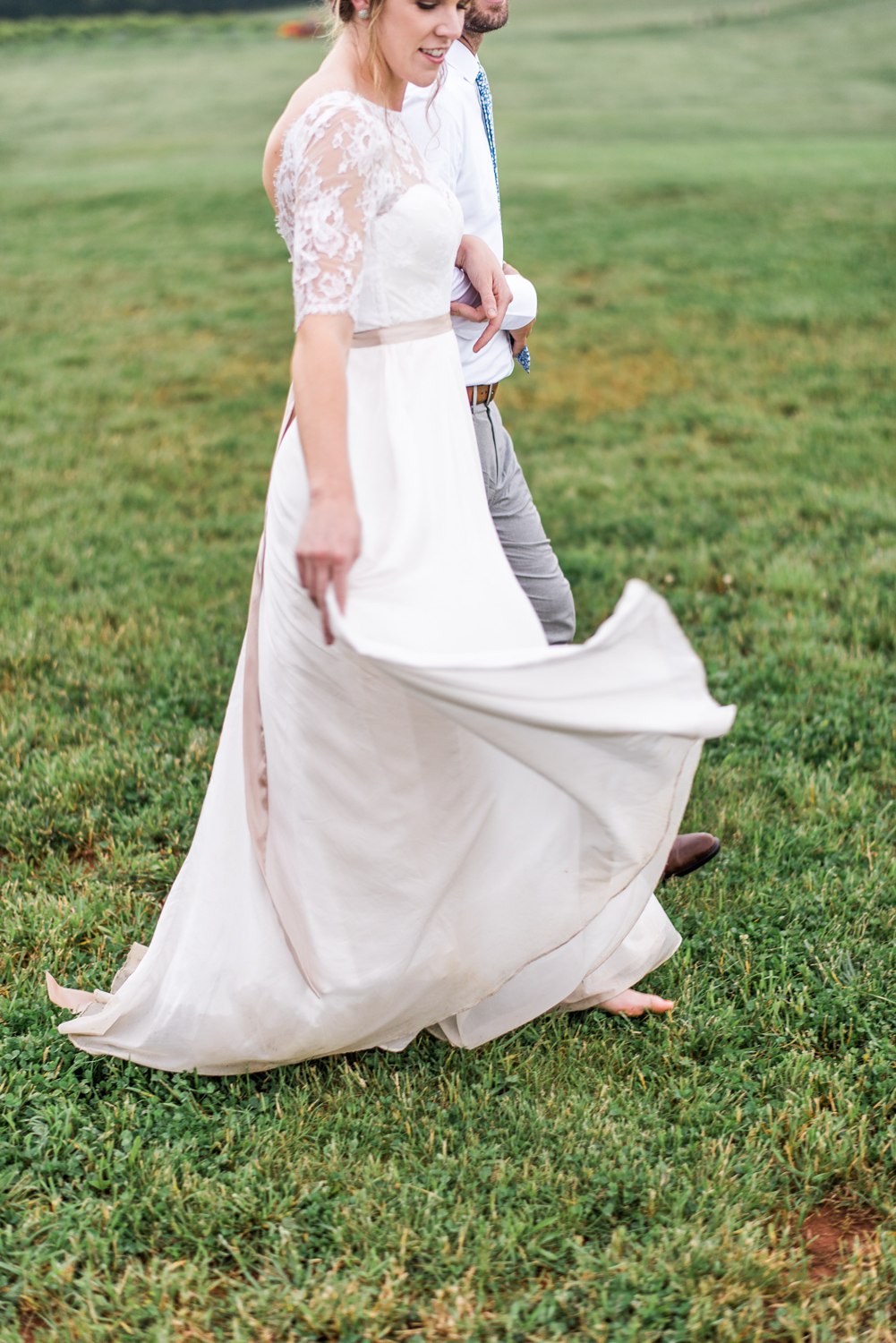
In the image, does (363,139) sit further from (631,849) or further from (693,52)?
(693,52)

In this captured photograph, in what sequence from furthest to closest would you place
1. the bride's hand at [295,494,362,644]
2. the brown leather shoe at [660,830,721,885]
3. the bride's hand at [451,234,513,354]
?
the brown leather shoe at [660,830,721,885] → the bride's hand at [451,234,513,354] → the bride's hand at [295,494,362,644]

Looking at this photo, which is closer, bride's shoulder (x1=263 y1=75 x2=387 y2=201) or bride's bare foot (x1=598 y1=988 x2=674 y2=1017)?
bride's shoulder (x1=263 y1=75 x2=387 y2=201)

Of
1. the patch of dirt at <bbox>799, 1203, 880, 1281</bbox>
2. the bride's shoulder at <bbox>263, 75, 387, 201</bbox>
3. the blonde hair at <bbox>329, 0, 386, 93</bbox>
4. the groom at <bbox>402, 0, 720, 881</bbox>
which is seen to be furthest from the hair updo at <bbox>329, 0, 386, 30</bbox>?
the patch of dirt at <bbox>799, 1203, 880, 1281</bbox>

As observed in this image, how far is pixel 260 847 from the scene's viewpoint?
2.95m

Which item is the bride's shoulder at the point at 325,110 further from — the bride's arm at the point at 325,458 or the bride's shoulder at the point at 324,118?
the bride's arm at the point at 325,458

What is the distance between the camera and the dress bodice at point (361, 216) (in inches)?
94.9

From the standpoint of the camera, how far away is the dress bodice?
2410mm

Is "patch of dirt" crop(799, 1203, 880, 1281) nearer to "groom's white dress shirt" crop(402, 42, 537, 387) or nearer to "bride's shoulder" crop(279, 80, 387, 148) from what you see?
"groom's white dress shirt" crop(402, 42, 537, 387)

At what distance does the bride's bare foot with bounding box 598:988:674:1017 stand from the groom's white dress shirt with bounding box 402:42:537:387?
65.3 inches

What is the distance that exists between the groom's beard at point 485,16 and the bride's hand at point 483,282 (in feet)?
1.79

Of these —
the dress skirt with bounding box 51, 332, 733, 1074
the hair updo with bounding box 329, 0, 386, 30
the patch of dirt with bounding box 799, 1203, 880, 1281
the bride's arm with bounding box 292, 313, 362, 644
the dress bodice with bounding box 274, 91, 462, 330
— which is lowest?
the patch of dirt with bounding box 799, 1203, 880, 1281

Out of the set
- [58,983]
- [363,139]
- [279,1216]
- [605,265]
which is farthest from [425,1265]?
[605,265]

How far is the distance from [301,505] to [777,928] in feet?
6.06

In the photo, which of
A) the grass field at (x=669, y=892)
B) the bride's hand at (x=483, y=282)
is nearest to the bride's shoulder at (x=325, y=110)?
the bride's hand at (x=483, y=282)
